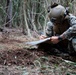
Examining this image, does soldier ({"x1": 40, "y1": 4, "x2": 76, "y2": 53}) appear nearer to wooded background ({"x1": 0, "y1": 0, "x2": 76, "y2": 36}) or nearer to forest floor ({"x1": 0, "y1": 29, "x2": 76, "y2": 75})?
forest floor ({"x1": 0, "y1": 29, "x2": 76, "y2": 75})

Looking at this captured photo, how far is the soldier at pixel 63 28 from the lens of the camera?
3709 millimetres

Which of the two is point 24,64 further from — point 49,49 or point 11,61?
point 49,49

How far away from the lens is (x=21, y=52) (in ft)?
12.5

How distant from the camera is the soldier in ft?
12.2

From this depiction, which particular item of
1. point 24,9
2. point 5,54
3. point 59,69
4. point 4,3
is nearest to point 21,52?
point 5,54

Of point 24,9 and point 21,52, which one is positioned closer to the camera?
point 21,52

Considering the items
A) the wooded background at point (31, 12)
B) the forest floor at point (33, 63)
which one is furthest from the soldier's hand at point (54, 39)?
the wooded background at point (31, 12)

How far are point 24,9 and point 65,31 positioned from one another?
393 cm

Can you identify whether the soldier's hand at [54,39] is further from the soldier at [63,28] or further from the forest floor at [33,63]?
the forest floor at [33,63]

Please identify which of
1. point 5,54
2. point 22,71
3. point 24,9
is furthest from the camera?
point 24,9

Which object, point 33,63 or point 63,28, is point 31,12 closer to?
point 63,28

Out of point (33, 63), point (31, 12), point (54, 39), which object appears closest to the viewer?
point (33, 63)

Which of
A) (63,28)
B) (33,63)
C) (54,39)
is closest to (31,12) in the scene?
(63,28)

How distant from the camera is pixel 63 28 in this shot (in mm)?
4031
